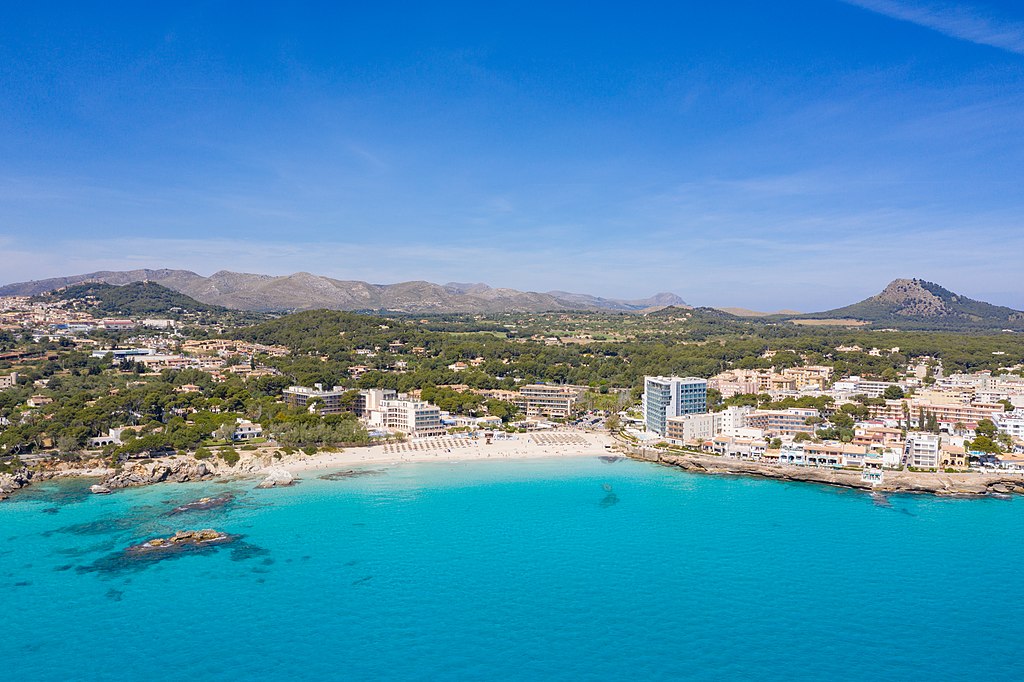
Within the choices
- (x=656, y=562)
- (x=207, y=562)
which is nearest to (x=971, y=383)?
(x=656, y=562)

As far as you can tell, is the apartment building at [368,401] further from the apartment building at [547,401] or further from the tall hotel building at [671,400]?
the tall hotel building at [671,400]

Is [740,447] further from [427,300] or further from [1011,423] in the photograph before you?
[427,300]

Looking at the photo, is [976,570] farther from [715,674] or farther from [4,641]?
[4,641]

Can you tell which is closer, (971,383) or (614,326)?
(971,383)

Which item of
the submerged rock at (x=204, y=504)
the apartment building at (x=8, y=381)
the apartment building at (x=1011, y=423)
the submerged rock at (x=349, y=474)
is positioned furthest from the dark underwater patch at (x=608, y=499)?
the apartment building at (x=8, y=381)

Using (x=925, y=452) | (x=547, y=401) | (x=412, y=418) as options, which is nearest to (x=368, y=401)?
(x=412, y=418)

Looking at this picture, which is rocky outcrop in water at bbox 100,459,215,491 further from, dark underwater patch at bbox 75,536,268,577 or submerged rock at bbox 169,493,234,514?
dark underwater patch at bbox 75,536,268,577
